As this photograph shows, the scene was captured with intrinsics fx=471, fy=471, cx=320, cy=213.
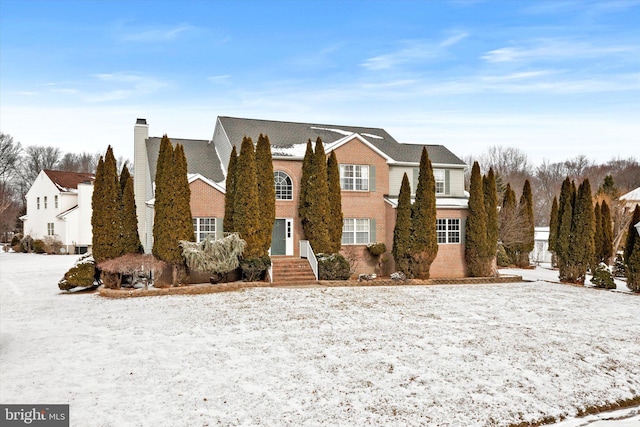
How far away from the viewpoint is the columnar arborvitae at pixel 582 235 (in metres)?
23.3

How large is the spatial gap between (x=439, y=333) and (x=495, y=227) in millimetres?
13890

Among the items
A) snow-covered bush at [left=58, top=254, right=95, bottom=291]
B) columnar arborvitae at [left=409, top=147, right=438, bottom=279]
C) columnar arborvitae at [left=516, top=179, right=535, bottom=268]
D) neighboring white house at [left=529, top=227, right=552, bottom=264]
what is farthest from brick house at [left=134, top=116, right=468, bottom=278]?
neighboring white house at [left=529, top=227, right=552, bottom=264]

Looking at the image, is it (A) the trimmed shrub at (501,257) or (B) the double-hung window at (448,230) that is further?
(A) the trimmed shrub at (501,257)

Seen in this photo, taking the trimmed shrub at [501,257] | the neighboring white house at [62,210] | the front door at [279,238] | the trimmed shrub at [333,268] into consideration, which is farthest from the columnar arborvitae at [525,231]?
the neighboring white house at [62,210]

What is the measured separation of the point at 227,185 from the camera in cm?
2181

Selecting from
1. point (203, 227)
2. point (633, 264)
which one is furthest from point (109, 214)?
point (633, 264)

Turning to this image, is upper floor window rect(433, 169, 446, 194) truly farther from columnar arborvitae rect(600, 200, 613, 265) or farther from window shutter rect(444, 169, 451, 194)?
columnar arborvitae rect(600, 200, 613, 265)

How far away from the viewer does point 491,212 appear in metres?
25.6

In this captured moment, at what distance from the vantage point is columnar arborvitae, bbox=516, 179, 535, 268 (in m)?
32.2

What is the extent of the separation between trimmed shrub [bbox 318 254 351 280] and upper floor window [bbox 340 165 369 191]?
4.54m

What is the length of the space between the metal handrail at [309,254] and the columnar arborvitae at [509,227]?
50.3 ft

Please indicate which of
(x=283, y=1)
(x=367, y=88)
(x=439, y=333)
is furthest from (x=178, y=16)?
(x=439, y=333)

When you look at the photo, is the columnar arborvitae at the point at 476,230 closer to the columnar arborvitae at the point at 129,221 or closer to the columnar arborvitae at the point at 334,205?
the columnar arborvitae at the point at 334,205

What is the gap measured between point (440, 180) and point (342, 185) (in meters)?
6.67
